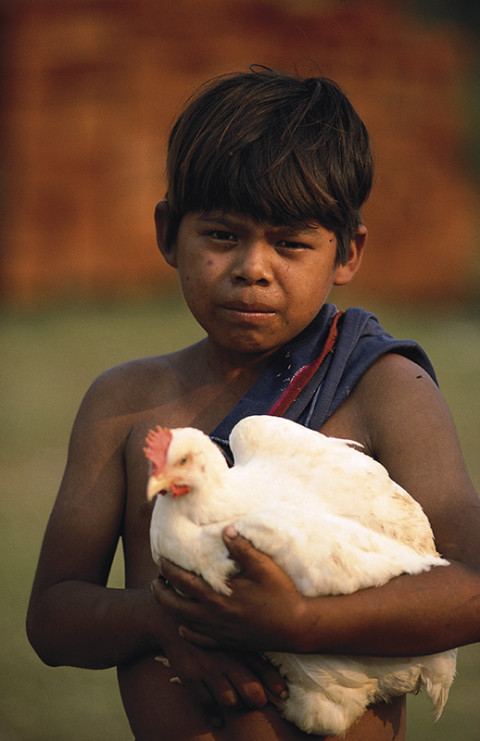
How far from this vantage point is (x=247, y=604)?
1581 mm

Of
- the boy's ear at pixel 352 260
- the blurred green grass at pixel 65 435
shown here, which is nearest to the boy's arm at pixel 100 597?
the boy's ear at pixel 352 260

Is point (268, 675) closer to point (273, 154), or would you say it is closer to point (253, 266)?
point (253, 266)

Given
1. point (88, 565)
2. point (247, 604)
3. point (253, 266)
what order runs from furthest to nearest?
1. point (88, 565)
2. point (253, 266)
3. point (247, 604)

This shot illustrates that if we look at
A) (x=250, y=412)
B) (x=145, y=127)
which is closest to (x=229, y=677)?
(x=250, y=412)

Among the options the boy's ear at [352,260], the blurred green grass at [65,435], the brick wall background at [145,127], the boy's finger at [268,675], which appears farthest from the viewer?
the brick wall background at [145,127]

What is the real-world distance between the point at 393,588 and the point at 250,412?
1.65 feet

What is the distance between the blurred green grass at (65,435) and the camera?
332 centimetres

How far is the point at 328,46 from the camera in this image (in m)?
11.7

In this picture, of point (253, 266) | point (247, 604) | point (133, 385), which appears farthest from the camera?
point (133, 385)

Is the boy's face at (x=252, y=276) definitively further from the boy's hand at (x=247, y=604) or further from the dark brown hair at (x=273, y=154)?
the boy's hand at (x=247, y=604)

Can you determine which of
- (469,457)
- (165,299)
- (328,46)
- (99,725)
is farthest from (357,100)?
(99,725)

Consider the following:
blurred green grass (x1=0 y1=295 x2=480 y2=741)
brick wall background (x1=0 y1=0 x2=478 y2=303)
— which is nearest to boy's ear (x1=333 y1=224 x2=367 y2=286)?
blurred green grass (x1=0 y1=295 x2=480 y2=741)

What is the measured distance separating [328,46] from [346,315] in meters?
10.5

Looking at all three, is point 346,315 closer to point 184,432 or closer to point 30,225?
point 184,432
